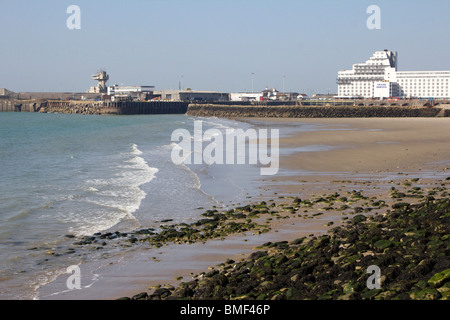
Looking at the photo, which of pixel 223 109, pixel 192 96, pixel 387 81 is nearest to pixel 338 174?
pixel 223 109

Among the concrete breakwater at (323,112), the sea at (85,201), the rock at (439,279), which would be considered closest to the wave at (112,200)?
the sea at (85,201)

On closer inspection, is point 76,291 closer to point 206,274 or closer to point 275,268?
point 206,274

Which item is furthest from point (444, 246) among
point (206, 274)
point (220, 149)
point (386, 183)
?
point (220, 149)

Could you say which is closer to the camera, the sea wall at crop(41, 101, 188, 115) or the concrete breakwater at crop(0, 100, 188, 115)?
the sea wall at crop(41, 101, 188, 115)

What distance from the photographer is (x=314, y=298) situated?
766 centimetres

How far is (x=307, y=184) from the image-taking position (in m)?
20.2

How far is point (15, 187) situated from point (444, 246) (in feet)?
55.8

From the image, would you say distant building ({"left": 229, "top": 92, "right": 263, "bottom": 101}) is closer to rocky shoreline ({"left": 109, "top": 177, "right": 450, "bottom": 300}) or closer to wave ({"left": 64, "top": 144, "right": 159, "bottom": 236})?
wave ({"left": 64, "top": 144, "right": 159, "bottom": 236})

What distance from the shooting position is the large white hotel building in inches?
6068

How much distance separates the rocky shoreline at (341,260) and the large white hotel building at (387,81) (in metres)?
136

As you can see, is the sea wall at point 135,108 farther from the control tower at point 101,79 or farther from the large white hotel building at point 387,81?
the control tower at point 101,79

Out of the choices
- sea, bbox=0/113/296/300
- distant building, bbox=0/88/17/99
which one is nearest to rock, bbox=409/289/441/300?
sea, bbox=0/113/296/300

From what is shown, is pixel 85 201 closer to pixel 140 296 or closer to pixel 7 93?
pixel 140 296

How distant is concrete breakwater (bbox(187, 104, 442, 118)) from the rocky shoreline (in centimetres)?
7444
